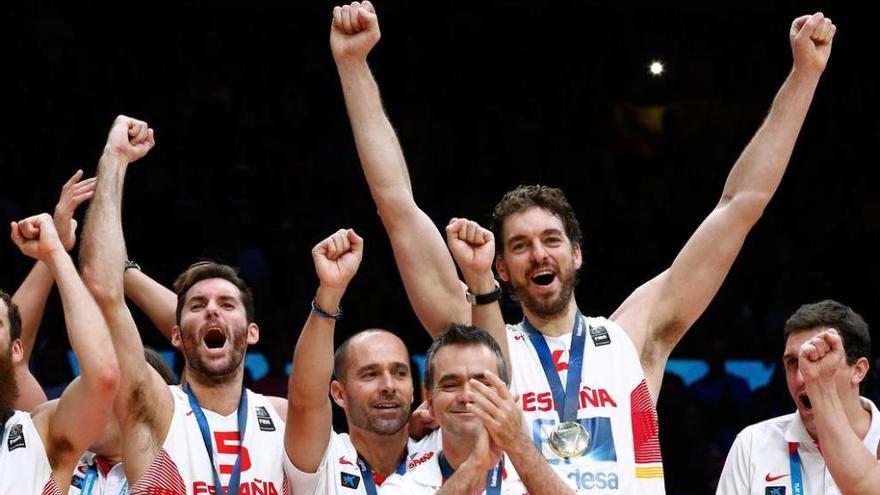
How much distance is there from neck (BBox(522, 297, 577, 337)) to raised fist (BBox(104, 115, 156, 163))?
1.74 metres

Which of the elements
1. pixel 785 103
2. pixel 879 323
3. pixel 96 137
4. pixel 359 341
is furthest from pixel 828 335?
pixel 96 137

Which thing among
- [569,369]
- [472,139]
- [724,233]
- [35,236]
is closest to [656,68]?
[472,139]

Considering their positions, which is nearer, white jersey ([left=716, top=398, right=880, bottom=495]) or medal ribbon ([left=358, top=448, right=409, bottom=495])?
medal ribbon ([left=358, top=448, right=409, bottom=495])

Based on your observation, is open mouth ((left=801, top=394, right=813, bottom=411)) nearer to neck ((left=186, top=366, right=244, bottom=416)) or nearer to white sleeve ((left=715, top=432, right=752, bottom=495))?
white sleeve ((left=715, top=432, right=752, bottom=495))

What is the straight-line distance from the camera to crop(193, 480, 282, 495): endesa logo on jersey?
5.41 metres

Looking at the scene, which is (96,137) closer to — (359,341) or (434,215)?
(434,215)

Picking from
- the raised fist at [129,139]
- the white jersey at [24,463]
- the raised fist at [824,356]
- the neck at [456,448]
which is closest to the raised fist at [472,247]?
the neck at [456,448]

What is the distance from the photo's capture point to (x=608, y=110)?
11523 mm

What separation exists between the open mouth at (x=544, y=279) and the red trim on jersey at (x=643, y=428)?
0.55 m

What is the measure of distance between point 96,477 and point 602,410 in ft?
7.87

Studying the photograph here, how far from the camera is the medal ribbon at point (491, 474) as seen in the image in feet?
16.3

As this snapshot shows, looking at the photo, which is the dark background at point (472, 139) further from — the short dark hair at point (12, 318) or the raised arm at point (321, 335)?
the raised arm at point (321, 335)

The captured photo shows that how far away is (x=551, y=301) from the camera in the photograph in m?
5.64

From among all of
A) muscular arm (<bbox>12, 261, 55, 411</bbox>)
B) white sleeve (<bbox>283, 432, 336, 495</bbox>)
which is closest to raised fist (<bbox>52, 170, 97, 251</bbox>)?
muscular arm (<bbox>12, 261, 55, 411</bbox>)
